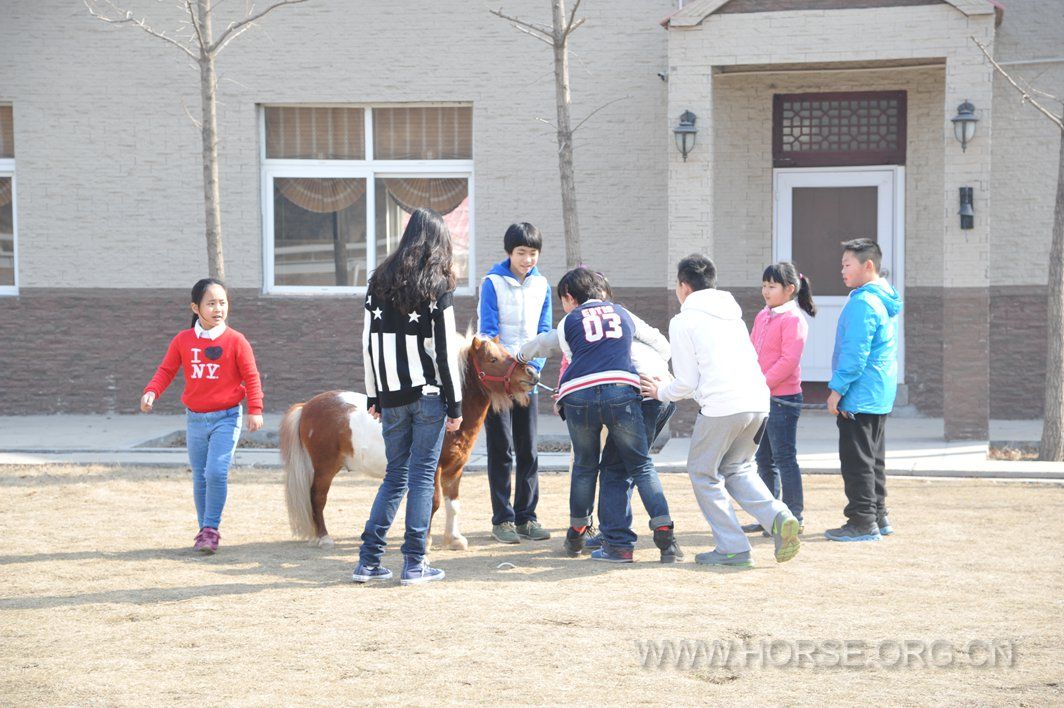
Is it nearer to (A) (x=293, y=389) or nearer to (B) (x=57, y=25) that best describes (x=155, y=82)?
(B) (x=57, y=25)

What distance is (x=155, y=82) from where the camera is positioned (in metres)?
14.6

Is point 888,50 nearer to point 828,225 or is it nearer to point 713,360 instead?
point 828,225

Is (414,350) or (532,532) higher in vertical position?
(414,350)

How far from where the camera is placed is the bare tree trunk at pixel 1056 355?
36.2 feet

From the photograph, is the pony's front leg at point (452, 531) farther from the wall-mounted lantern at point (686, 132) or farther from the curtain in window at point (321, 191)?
the curtain in window at point (321, 191)

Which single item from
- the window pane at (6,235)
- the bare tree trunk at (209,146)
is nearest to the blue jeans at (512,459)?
the bare tree trunk at (209,146)

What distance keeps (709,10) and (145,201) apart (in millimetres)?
6803

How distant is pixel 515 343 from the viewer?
788cm

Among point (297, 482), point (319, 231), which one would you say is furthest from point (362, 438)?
point (319, 231)

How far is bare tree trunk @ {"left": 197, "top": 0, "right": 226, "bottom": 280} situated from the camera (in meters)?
12.5

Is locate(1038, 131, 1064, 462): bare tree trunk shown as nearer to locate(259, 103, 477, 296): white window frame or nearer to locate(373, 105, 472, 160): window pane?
locate(259, 103, 477, 296): white window frame

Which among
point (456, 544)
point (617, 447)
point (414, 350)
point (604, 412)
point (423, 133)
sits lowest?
point (456, 544)

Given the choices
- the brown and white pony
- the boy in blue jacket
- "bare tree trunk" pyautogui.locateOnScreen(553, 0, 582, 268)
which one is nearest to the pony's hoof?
the brown and white pony

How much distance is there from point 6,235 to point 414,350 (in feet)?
33.6
